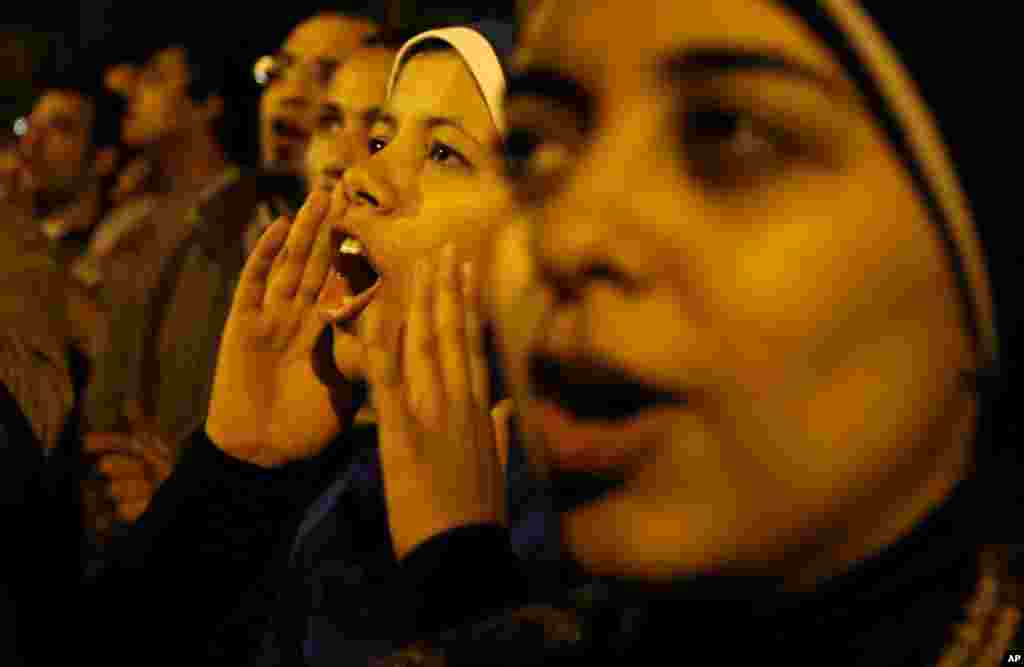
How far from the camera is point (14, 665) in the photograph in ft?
6.44

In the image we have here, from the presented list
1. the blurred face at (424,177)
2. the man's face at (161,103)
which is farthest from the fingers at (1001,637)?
the man's face at (161,103)

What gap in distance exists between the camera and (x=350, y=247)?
2033 mm

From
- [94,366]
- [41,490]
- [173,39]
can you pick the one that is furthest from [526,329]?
[173,39]

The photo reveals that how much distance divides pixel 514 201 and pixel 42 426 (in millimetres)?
1483

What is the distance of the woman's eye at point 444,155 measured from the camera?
2.05 metres

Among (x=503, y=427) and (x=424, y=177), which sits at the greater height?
(x=424, y=177)

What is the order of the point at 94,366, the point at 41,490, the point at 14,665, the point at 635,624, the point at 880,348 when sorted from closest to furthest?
the point at 880,348 < the point at 635,624 < the point at 14,665 < the point at 41,490 < the point at 94,366

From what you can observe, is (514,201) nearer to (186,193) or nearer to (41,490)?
(41,490)

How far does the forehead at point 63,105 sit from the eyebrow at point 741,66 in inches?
256

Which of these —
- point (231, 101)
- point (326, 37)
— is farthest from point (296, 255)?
point (231, 101)

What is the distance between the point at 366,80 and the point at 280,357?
1220 mm

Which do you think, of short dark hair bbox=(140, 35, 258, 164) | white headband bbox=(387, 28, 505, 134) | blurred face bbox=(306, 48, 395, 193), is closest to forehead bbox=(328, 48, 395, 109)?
blurred face bbox=(306, 48, 395, 193)

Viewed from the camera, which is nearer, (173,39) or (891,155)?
(891,155)

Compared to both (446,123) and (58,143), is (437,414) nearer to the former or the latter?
(446,123)
